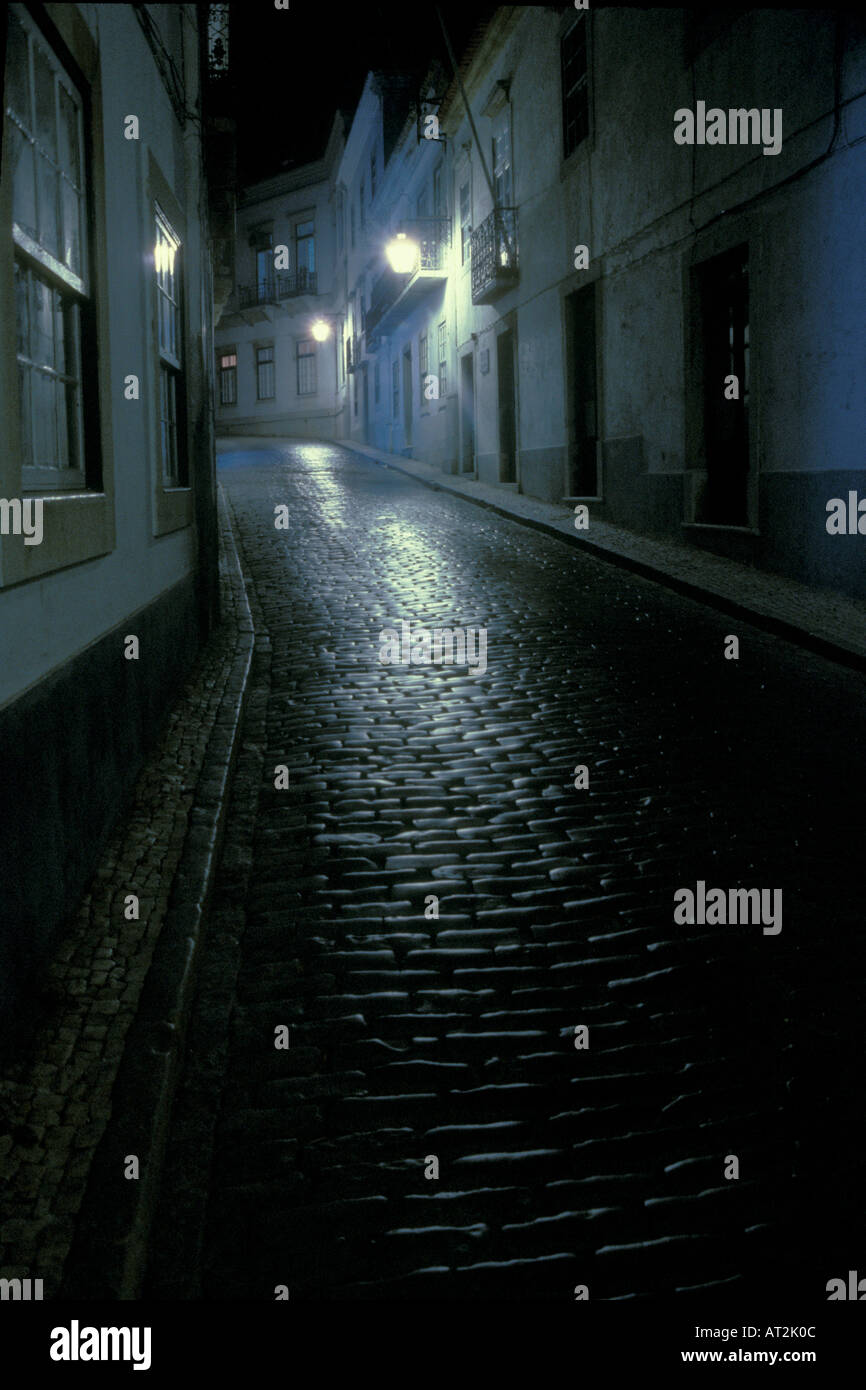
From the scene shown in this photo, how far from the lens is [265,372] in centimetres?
4938

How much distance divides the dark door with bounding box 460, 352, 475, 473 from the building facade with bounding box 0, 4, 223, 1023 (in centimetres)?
1834

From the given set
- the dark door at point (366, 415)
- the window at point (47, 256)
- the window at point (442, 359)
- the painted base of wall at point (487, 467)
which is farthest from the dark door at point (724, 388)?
the dark door at point (366, 415)

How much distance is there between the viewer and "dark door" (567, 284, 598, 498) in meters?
18.2

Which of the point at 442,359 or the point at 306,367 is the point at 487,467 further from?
the point at 306,367

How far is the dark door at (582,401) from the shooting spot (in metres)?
18.2

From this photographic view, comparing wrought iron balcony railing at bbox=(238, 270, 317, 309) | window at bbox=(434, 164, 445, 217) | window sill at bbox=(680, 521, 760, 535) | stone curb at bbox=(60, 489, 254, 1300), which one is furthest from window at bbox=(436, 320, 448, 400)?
stone curb at bbox=(60, 489, 254, 1300)

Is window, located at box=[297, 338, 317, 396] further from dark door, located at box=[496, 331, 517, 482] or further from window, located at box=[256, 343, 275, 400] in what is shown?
dark door, located at box=[496, 331, 517, 482]

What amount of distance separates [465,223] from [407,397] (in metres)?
8.69

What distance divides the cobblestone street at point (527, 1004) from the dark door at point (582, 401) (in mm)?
11305

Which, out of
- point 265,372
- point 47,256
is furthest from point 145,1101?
point 265,372

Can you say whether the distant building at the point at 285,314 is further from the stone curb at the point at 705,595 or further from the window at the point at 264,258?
the stone curb at the point at 705,595

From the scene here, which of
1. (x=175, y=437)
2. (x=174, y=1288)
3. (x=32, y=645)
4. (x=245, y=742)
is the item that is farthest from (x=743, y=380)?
(x=174, y=1288)

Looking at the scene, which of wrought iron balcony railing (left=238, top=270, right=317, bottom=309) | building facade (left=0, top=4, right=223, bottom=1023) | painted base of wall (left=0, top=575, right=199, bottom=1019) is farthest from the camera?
wrought iron balcony railing (left=238, top=270, right=317, bottom=309)

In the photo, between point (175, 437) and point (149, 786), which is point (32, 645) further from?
point (175, 437)
